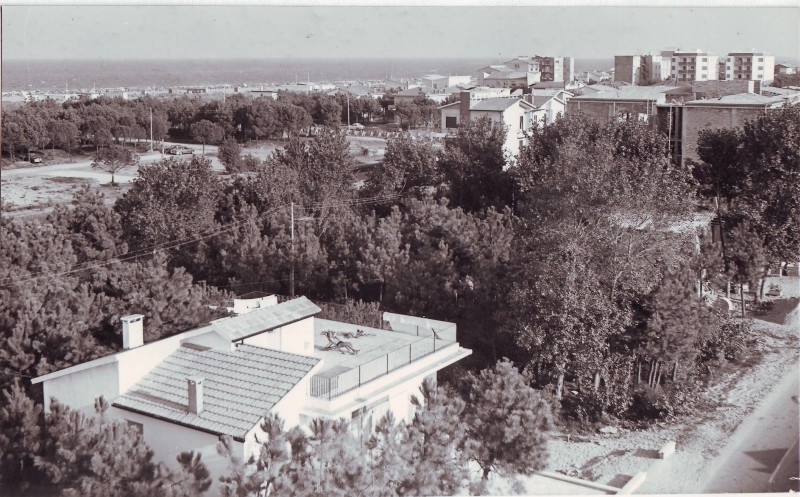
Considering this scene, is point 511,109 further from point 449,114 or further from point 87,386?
point 87,386

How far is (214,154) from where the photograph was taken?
30344mm

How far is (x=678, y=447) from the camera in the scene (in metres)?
9.34

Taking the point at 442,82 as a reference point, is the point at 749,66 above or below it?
above

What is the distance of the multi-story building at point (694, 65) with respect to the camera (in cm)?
4984

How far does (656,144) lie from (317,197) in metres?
6.60

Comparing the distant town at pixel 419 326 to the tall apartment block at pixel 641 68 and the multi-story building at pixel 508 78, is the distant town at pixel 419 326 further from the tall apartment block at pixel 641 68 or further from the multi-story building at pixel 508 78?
the tall apartment block at pixel 641 68

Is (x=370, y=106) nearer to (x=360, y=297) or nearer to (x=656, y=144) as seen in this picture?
(x=656, y=144)

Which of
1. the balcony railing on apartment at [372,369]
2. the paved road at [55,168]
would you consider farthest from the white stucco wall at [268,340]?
the paved road at [55,168]

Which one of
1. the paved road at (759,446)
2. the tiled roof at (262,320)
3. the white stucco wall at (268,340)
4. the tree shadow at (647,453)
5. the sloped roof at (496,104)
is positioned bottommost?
the tree shadow at (647,453)

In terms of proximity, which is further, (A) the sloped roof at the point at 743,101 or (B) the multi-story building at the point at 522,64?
(B) the multi-story building at the point at 522,64

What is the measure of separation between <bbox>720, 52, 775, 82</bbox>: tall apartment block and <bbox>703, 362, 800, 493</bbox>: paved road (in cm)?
3159

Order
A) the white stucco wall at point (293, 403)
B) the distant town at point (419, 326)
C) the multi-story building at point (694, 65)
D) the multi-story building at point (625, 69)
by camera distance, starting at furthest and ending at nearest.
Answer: the multi-story building at point (694, 65)
the multi-story building at point (625, 69)
the white stucco wall at point (293, 403)
the distant town at point (419, 326)

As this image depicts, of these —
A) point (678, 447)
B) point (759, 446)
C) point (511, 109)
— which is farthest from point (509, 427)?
point (511, 109)

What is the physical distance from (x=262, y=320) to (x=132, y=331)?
103cm
